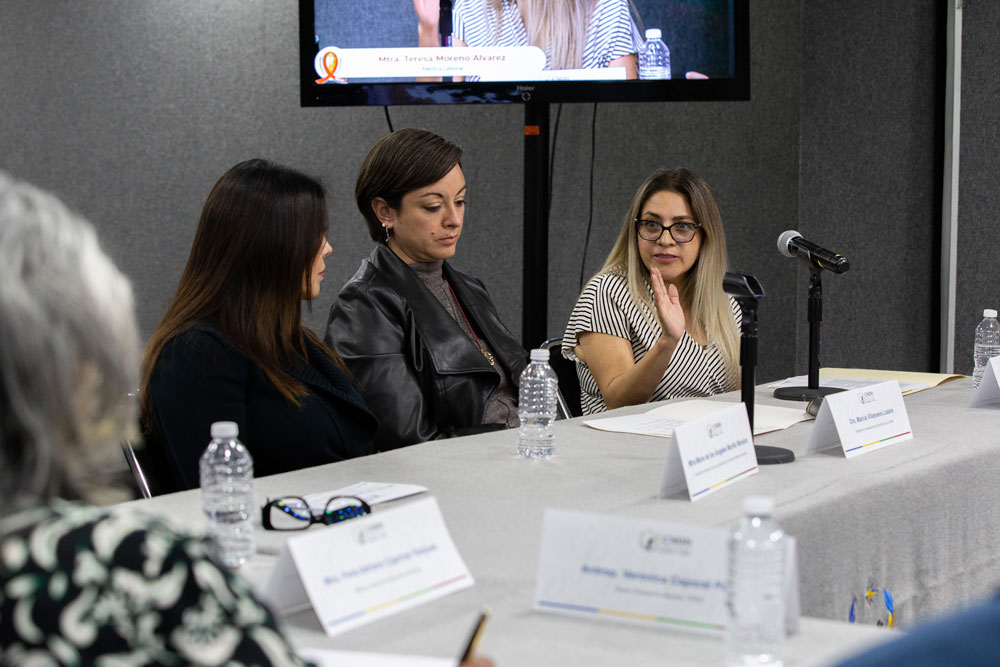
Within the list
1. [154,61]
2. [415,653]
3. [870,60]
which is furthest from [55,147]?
[415,653]

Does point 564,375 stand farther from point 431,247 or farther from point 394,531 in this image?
point 394,531

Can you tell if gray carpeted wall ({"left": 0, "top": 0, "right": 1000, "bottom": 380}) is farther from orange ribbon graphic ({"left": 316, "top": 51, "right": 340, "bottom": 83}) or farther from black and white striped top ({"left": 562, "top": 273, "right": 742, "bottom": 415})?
black and white striped top ({"left": 562, "top": 273, "right": 742, "bottom": 415})

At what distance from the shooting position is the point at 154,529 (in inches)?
28.6

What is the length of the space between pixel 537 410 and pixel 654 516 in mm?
563

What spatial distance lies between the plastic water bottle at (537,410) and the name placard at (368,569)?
2.38 feet

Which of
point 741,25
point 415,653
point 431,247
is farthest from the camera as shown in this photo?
point 741,25

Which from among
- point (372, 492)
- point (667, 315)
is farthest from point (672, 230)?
point (372, 492)

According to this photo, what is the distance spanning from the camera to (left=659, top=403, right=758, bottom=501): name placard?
1.55m

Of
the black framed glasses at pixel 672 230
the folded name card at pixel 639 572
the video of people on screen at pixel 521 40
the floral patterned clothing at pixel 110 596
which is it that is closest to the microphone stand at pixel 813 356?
the black framed glasses at pixel 672 230

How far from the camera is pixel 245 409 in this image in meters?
1.96

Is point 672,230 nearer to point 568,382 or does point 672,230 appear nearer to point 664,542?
point 568,382

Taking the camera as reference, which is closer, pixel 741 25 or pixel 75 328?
pixel 75 328

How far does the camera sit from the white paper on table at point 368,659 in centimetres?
96

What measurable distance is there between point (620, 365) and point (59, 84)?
2343 mm
